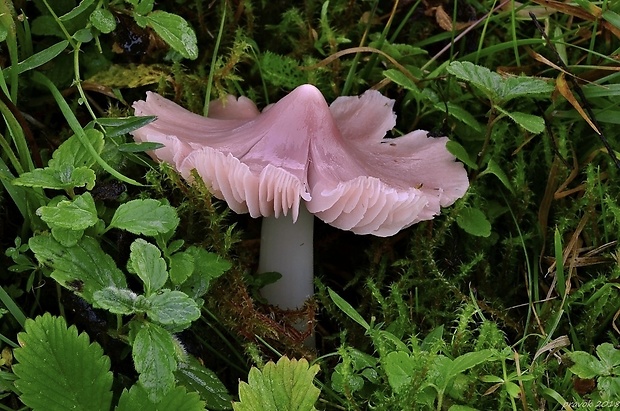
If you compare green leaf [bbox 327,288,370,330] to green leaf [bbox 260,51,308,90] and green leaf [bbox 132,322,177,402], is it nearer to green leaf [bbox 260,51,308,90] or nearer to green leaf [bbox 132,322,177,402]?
green leaf [bbox 132,322,177,402]

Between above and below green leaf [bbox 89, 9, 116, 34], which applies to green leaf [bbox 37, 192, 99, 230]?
below

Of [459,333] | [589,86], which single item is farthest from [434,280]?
[589,86]

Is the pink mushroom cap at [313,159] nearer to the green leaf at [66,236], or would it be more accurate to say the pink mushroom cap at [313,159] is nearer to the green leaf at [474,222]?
the green leaf at [474,222]

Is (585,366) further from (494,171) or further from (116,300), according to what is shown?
(116,300)

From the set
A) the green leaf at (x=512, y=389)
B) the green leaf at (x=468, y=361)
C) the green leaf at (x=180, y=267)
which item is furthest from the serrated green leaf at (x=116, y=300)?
the green leaf at (x=512, y=389)

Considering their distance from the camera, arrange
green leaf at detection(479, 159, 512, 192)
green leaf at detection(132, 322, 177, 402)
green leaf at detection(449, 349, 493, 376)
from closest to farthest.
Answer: green leaf at detection(132, 322, 177, 402)
green leaf at detection(449, 349, 493, 376)
green leaf at detection(479, 159, 512, 192)

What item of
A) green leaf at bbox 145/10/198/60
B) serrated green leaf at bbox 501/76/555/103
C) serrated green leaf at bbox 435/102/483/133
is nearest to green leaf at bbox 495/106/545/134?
serrated green leaf at bbox 501/76/555/103

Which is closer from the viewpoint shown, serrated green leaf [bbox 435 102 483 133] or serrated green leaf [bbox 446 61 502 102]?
serrated green leaf [bbox 446 61 502 102]
